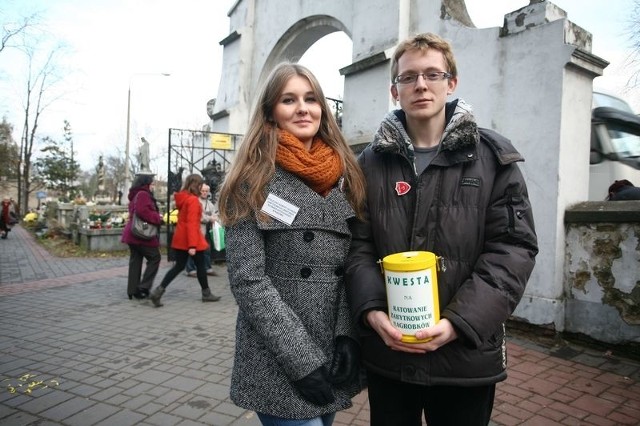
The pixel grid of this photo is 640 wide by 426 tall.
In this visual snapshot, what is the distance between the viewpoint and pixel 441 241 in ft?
5.41

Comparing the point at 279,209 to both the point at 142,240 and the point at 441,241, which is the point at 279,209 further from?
the point at 142,240

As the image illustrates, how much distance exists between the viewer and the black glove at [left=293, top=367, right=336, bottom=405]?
1.57 m

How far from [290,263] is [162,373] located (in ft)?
9.96

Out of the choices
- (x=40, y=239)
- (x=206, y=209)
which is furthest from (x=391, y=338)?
(x=40, y=239)

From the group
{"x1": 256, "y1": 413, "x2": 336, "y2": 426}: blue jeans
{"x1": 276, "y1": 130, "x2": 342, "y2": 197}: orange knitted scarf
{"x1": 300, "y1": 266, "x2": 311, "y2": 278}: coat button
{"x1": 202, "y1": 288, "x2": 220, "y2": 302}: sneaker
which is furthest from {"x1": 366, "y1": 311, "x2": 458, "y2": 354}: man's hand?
{"x1": 202, "y1": 288, "x2": 220, "y2": 302}: sneaker

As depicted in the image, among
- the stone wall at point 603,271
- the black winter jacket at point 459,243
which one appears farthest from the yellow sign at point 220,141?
the black winter jacket at point 459,243

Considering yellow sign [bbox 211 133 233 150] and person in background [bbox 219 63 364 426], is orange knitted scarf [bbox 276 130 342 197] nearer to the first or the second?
person in background [bbox 219 63 364 426]

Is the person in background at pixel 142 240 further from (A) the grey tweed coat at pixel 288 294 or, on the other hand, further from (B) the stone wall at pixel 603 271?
(B) the stone wall at pixel 603 271

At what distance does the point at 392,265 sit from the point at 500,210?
0.47 m

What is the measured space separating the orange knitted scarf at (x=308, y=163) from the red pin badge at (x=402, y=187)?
25cm

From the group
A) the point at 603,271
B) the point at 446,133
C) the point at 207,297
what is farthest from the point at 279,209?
the point at 207,297

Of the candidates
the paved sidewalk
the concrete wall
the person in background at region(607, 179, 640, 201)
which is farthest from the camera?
the person in background at region(607, 179, 640, 201)

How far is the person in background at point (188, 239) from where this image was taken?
6.62 meters

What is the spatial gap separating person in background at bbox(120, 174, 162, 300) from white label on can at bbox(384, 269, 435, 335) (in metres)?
5.88
